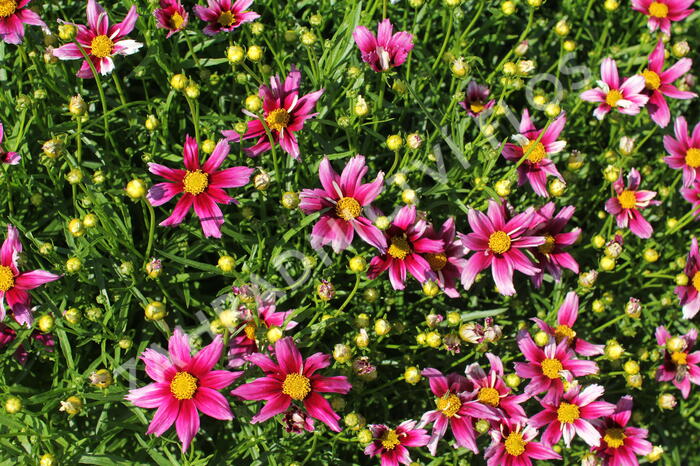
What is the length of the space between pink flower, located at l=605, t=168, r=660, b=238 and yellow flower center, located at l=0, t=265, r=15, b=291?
8.26 ft

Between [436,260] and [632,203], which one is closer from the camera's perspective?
[436,260]

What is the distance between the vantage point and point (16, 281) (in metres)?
2.24

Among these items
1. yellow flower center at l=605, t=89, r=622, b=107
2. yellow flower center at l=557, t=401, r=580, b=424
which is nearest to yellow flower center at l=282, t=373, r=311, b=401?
yellow flower center at l=557, t=401, r=580, b=424

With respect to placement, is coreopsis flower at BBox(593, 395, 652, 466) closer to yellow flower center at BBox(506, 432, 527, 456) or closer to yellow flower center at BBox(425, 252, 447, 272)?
yellow flower center at BBox(506, 432, 527, 456)

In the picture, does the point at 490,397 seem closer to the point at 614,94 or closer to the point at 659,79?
the point at 614,94

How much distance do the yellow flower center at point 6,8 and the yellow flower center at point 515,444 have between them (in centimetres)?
265

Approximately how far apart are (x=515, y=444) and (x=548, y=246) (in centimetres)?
86

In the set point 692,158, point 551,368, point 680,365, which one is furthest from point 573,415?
point 692,158

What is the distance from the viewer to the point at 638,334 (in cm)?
348

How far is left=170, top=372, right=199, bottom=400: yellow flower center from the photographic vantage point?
6.97 ft

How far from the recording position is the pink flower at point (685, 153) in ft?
10.1

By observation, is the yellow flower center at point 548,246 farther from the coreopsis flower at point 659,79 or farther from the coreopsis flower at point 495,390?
the coreopsis flower at point 659,79

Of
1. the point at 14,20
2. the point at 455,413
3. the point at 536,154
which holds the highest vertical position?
the point at 14,20

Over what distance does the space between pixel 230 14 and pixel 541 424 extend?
217cm
